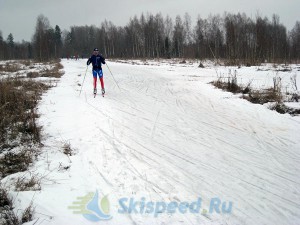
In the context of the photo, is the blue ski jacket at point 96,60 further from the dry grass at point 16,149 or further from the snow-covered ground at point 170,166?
the dry grass at point 16,149

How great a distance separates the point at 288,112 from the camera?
27.5 feet

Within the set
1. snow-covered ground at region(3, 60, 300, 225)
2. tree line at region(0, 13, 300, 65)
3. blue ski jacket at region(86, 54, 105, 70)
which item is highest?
tree line at region(0, 13, 300, 65)

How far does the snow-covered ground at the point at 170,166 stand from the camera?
151 inches

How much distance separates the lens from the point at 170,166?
5199 millimetres

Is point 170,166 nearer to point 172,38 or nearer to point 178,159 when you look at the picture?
point 178,159

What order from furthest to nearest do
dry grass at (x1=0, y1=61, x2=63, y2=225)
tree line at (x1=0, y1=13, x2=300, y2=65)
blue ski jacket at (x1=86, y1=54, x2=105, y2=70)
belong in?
tree line at (x1=0, y1=13, x2=300, y2=65), blue ski jacket at (x1=86, y1=54, x2=105, y2=70), dry grass at (x1=0, y1=61, x2=63, y2=225)

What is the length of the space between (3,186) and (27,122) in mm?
3112

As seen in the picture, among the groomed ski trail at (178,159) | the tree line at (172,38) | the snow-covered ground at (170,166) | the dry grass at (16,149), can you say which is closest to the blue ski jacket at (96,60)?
the groomed ski trail at (178,159)

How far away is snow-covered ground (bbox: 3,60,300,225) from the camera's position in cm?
384

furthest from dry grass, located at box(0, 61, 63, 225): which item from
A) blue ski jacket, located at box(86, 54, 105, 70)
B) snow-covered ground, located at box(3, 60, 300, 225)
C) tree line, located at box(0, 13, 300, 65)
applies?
tree line, located at box(0, 13, 300, 65)

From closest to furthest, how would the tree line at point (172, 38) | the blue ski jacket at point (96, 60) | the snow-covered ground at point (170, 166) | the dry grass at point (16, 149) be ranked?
the dry grass at point (16, 149), the snow-covered ground at point (170, 166), the blue ski jacket at point (96, 60), the tree line at point (172, 38)

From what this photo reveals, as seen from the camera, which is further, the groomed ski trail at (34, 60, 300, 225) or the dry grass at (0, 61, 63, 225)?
the groomed ski trail at (34, 60, 300, 225)

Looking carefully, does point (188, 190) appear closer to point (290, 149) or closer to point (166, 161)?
point (166, 161)

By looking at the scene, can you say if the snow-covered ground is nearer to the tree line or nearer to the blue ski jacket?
the blue ski jacket
